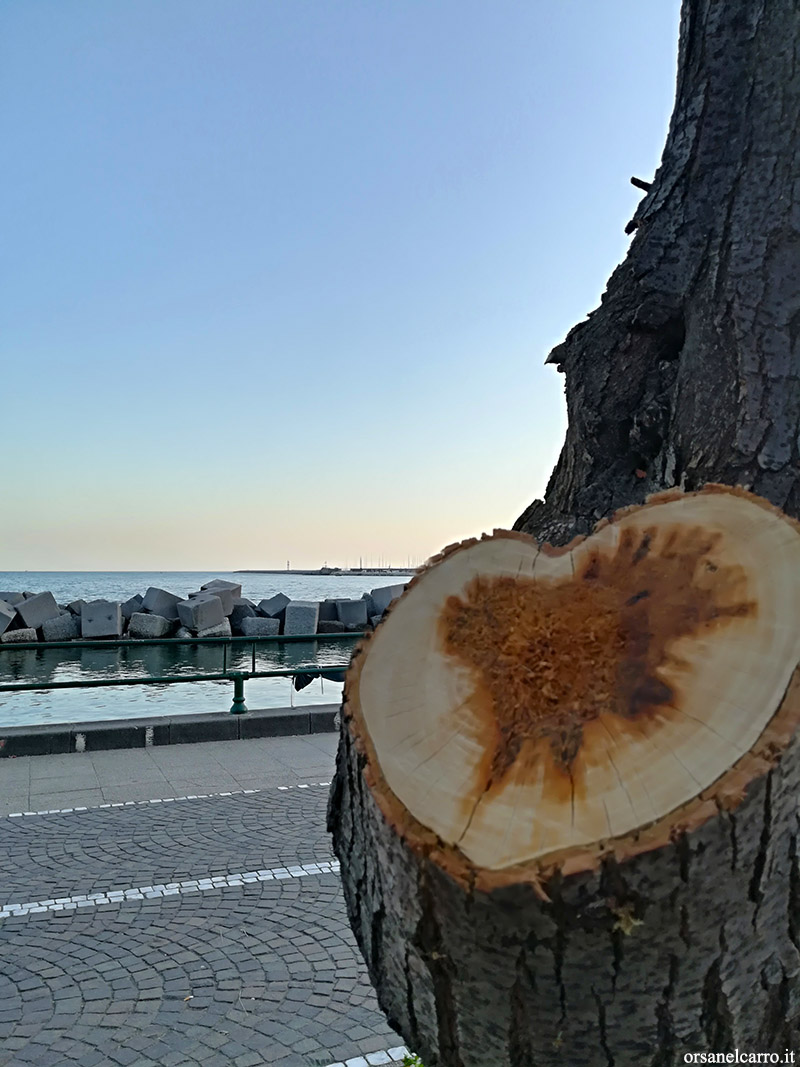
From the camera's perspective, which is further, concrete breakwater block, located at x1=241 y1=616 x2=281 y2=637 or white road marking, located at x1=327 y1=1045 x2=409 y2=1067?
concrete breakwater block, located at x1=241 y1=616 x2=281 y2=637

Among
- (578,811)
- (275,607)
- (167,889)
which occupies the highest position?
(578,811)

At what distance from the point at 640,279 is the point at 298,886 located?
374 centimetres

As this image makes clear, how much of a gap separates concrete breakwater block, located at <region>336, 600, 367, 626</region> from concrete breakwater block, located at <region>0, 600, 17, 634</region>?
33.8 feet

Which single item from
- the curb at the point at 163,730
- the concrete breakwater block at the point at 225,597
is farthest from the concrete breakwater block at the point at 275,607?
the curb at the point at 163,730

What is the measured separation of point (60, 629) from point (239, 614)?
232 inches

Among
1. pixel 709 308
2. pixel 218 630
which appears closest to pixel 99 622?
pixel 218 630

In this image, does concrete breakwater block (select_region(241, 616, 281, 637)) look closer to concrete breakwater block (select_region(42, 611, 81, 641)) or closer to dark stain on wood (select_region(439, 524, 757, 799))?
concrete breakwater block (select_region(42, 611, 81, 641))

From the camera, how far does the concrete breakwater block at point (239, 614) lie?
28.3m

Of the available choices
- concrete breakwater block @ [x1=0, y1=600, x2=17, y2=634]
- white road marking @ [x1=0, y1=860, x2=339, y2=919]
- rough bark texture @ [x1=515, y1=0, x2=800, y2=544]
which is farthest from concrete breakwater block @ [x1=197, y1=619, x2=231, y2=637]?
rough bark texture @ [x1=515, y1=0, x2=800, y2=544]

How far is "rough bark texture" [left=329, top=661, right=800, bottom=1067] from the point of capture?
1.36 m

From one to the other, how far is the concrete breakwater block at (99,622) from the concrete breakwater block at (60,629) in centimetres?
48

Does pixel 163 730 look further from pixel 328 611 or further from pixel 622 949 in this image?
pixel 328 611

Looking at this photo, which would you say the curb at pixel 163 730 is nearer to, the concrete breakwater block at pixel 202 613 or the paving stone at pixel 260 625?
the concrete breakwater block at pixel 202 613

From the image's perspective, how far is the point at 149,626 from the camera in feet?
83.7
